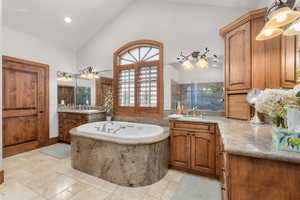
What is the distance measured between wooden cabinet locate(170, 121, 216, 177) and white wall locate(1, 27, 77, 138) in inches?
136

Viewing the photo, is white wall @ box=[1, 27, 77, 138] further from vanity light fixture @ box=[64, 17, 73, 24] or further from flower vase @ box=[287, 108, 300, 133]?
flower vase @ box=[287, 108, 300, 133]

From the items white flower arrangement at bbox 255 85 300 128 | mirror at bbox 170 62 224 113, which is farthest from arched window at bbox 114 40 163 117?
white flower arrangement at bbox 255 85 300 128

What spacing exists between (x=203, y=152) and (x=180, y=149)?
0.36 metres

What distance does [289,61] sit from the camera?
157cm

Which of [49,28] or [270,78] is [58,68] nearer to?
[49,28]

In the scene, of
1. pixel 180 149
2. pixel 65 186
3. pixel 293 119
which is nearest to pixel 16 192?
pixel 65 186

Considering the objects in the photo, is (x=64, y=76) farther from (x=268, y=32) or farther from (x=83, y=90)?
(x=268, y=32)

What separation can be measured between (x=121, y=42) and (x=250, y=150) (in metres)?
3.49

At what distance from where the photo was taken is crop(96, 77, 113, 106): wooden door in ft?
12.0

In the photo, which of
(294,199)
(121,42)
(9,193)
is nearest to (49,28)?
(121,42)

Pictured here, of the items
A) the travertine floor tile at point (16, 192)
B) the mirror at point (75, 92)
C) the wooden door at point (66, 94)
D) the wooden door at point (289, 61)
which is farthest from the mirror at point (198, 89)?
the wooden door at point (66, 94)

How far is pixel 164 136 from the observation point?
6.91 ft

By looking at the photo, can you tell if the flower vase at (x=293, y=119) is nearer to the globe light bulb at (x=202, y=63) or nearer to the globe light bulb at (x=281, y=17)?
the globe light bulb at (x=281, y=17)

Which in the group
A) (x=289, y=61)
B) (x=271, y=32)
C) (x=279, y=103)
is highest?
(x=271, y=32)
